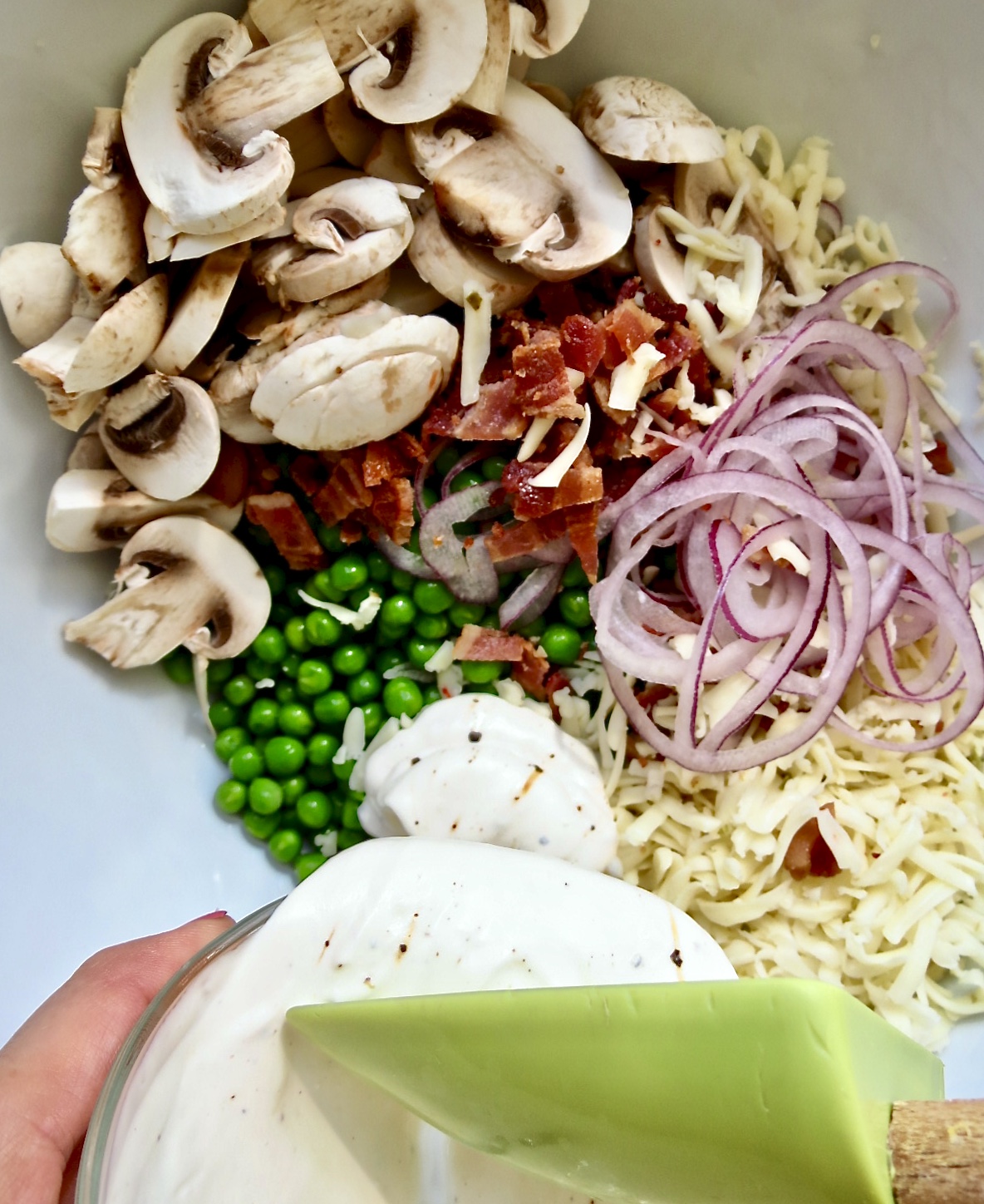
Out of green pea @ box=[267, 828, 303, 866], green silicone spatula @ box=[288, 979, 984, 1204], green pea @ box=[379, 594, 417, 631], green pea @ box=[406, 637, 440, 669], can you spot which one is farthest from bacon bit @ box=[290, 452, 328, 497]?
green silicone spatula @ box=[288, 979, 984, 1204]

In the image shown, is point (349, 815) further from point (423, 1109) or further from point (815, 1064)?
point (815, 1064)

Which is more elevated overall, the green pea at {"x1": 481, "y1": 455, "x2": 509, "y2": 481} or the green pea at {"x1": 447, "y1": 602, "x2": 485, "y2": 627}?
the green pea at {"x1": 481, "y1": 455, "x2": 509, "y2": 481}

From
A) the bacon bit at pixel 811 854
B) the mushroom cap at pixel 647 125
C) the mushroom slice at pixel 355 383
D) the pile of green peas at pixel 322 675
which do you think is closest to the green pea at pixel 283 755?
the pile of green peas at pixel 322 675

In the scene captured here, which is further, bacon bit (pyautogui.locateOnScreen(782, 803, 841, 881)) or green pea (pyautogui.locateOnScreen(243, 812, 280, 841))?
green pea (pyautogui.locateOnScreen(243, 812, 280, 841))

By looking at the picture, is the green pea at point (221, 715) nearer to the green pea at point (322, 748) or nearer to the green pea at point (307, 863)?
the green pea at point (322, 748)

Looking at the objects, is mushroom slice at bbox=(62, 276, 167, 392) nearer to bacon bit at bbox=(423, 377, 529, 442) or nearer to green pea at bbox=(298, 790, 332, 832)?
bacon bit at bbox=(423, 377, 529, 442)

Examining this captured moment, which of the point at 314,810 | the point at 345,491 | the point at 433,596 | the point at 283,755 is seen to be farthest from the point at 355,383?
the point at 314,810
